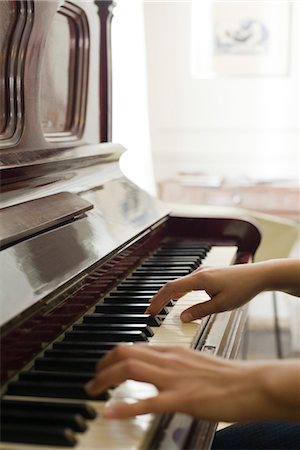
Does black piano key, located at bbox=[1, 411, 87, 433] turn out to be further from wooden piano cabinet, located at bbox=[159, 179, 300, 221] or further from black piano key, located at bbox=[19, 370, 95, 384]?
wooden piano cabinet, located at bbox=[159, 179, 300, 221]

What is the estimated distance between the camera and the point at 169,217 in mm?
1851

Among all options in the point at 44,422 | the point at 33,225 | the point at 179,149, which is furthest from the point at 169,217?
the point at 179,149

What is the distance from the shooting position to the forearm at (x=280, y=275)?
1274 mm

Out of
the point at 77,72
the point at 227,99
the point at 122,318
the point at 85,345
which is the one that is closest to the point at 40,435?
the point at 85,345

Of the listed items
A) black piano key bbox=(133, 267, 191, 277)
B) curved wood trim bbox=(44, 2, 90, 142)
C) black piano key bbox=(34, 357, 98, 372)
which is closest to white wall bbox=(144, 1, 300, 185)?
curved wood trim bbox=(44, 2, 90, 142)

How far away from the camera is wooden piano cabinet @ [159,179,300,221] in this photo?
3.26 metres

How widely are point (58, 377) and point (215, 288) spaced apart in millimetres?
443

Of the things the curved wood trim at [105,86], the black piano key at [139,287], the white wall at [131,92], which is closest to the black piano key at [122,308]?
the black piano key at [139,287]

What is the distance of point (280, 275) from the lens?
1.29 meters

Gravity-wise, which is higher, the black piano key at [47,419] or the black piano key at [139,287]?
the black piano key at [47,419]

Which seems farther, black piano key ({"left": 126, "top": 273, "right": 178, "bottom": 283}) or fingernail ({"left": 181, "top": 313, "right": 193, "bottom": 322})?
black piano key ({"left": 126, "top": 273, "right": 178, "bottom": 283})

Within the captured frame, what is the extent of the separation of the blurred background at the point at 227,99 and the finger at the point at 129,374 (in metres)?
2.64

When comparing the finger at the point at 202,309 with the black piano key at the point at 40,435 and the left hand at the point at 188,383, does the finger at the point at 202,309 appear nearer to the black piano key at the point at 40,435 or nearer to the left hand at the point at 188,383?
the left hand at the point at 188,383

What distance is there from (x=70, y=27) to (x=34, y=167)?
2.03 ft
